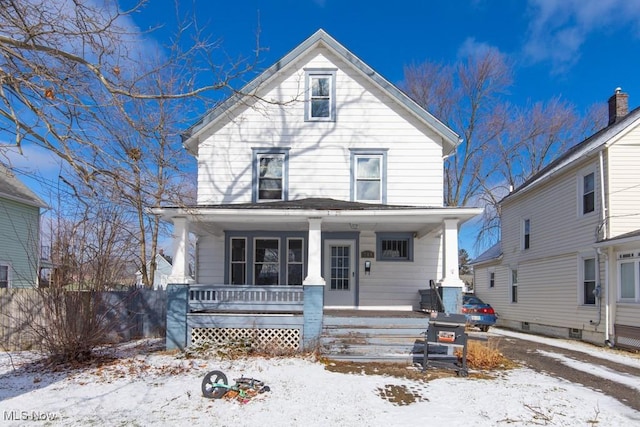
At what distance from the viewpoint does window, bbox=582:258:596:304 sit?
41.5ft

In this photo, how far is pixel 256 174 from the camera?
11805mm

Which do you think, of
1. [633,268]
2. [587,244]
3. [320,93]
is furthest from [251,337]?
[587,244]

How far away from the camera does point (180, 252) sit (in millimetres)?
9305

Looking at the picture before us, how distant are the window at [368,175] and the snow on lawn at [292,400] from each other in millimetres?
5383

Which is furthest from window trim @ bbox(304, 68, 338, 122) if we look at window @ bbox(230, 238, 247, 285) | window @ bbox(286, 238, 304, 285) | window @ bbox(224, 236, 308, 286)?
window @ bbox(230, 238, 247, 285)

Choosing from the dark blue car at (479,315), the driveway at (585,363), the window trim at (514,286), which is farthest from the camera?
the window trim at (514,286)

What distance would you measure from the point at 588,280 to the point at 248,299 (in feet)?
34.7

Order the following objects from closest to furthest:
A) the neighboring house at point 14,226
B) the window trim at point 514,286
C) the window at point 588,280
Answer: the window at point 588,280 < the neighboring house at point 14,226 < the window trim at point 514,286

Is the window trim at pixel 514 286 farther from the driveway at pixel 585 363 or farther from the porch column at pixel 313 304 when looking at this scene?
the porch column at pixel 313 304

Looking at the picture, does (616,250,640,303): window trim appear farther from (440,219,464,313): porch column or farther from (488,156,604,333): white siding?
(440,219,464,313): porch column

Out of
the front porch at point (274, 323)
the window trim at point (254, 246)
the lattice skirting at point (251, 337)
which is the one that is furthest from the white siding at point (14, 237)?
the lattice skirting at point (251, 337)

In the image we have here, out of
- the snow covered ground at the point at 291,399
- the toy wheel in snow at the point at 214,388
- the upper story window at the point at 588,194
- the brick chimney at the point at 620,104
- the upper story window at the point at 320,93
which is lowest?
the snow covered ground at the point at 291,399

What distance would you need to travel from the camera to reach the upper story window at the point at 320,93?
39.3 ft

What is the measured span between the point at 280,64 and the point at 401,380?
29.0ft
